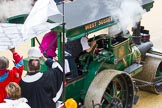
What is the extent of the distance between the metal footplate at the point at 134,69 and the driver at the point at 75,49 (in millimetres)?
940

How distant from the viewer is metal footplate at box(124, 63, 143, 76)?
6.13m

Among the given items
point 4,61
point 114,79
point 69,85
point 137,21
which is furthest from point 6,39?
point 137,21

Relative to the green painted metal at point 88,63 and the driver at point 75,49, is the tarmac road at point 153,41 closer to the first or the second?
the green painted metal at point 88,63

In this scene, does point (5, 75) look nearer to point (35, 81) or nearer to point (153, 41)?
point (35, 81)

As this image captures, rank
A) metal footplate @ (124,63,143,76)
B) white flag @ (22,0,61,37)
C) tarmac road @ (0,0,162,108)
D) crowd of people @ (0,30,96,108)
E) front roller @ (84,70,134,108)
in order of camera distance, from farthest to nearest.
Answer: tarmac road @ (0,0,162,108) < metal footplate @ (124,63,143,76) < front roller @ (84,70,134,108) < crowd of people @ (0,30,96,108) < white flag @ (22,0,61,37)

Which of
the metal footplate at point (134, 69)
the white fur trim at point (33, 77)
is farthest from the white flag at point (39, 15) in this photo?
the metal footplate at point (134, 69)

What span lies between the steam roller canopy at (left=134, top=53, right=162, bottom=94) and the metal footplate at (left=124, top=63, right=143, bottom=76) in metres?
0.36

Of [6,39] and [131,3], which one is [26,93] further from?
[131,3]

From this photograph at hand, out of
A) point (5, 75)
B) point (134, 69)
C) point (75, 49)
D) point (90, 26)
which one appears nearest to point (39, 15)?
point (5, 75)

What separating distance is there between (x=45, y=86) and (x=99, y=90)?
42.2 inches

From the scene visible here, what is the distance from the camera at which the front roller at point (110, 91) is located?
5.24 metres

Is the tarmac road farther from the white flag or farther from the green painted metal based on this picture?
the white flag

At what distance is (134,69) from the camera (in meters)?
6.20

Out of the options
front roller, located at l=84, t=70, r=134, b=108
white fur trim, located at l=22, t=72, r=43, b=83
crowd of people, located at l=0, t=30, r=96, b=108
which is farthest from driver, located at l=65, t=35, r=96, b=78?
white fur trim, located at l=22, t=72, r=43, b=83
